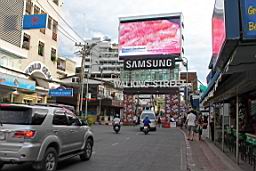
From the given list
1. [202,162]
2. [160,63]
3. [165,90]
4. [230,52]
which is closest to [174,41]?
[160,63]

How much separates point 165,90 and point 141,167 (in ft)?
128

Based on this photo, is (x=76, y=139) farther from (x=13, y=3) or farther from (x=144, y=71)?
(x=144, y=71)

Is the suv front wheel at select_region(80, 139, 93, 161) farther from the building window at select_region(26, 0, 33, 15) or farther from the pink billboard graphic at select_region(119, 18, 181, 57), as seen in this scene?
the pink billboard graphic at select_region(119, 18, 181, 57)

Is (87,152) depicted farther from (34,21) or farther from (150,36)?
(150,36)

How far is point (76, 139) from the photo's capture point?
10.5 metres

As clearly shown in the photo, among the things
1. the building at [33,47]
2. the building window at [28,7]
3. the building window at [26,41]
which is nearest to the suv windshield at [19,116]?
the building at [33,47]

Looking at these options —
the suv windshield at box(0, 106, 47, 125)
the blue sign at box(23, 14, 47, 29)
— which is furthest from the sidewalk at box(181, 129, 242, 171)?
the blue sign at box(23, 14, 47, 29)

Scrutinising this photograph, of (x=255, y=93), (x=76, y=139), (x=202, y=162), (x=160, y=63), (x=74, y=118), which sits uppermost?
(x=160, y=63)

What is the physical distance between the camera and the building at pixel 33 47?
26.2m

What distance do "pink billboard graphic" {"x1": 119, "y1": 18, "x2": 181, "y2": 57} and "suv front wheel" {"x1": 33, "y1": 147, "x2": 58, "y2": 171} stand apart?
1625 inches

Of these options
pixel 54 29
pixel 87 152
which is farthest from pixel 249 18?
pixel 54 29

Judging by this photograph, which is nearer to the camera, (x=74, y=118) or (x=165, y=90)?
(x=74, y=118)

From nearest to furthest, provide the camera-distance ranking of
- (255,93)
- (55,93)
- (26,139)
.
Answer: (26,139) < (255,93) < (55,93)

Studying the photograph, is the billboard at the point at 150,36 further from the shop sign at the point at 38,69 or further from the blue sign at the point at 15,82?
the blue sign at the point at 15,82
